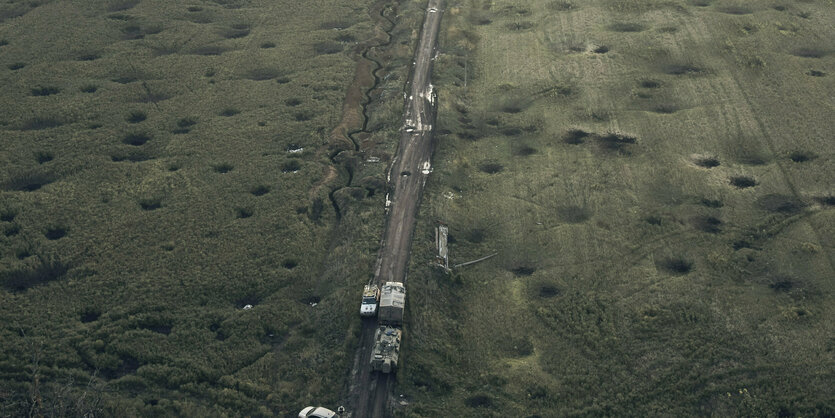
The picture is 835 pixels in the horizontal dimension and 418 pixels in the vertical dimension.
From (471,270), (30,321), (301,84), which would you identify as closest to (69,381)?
(30,321)

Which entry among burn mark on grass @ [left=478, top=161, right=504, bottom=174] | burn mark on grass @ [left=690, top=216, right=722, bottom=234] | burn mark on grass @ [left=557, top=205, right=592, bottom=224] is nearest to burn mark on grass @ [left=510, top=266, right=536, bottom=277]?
burn mark on grass @ [left=557, top=205, right=592, bottom=224]

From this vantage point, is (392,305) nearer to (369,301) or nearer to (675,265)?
(369,301)

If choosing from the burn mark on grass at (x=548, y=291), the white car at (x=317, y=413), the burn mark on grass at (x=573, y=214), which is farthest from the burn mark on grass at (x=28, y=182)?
the burn mark on grass at (x=573, y=214)

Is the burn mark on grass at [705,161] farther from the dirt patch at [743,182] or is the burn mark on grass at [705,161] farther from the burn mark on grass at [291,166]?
the burn mark on grass at [291,166]

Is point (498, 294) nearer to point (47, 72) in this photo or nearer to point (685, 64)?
point (685, 64)

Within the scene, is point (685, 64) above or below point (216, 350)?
above

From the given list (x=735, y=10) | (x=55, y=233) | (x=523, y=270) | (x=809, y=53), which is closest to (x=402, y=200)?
(x=523, y=270)
